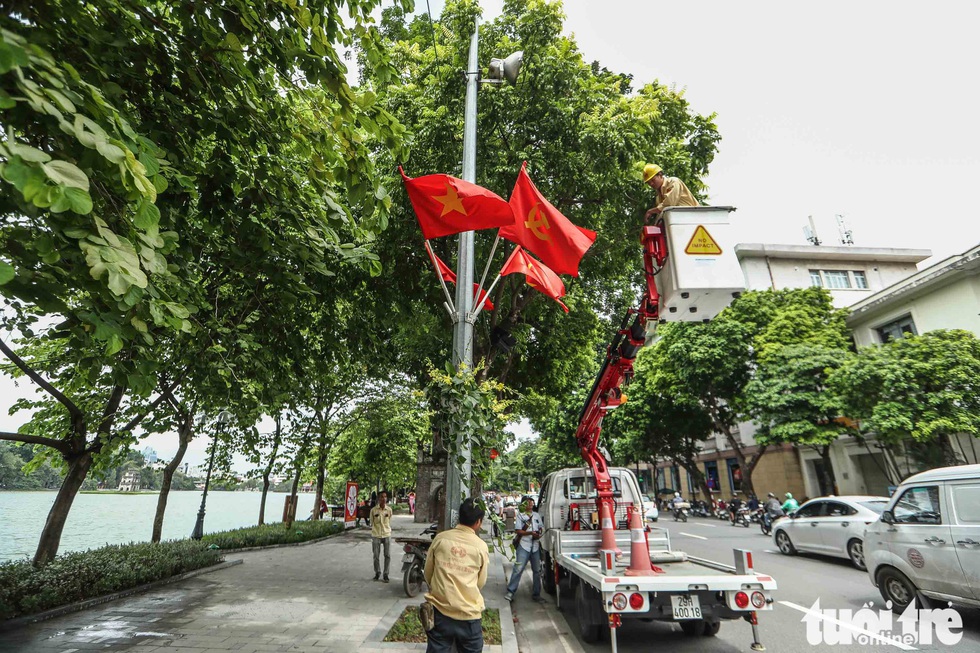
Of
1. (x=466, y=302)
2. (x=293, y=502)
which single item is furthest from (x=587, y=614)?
(x=293, y=502)

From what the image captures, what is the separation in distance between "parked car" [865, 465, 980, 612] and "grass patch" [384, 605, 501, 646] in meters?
5.71

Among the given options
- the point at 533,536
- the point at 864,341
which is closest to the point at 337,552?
the point at 533,536

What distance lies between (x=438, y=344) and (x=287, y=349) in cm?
707

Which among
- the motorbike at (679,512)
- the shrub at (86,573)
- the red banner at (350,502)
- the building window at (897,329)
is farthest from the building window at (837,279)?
the shrub at (86,573)

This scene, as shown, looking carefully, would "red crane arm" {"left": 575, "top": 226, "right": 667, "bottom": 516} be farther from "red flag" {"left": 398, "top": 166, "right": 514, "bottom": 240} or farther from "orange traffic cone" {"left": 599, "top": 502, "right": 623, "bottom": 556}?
"red flag" {"left": 398, "top": 166, "right": 514, "bottom": 240}

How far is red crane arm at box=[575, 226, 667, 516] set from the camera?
596cm

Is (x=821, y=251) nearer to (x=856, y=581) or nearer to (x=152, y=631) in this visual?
(x=856, y=581)

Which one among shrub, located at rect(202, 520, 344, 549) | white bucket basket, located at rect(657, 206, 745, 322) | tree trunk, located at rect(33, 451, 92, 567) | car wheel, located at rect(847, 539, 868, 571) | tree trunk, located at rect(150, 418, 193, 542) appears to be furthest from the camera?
shrub, located at rect(202, 520, 344, 549)

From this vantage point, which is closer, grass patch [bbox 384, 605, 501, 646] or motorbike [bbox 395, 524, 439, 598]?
grass patch [bbox 384, 605, 501, 646]

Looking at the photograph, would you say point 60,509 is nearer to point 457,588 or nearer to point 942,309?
point 457,588

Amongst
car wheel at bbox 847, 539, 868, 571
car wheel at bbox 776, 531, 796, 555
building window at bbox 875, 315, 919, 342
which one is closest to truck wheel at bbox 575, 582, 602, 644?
car wheel at bbox 847, 539, 868, 571

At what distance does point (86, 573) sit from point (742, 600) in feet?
30.2

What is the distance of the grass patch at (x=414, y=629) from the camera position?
6039mm

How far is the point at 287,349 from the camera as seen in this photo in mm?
7289
